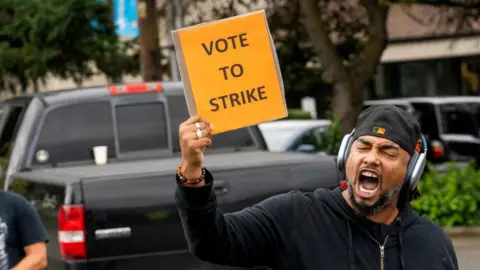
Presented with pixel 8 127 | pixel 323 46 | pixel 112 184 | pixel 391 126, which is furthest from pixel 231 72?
pixel 323 46

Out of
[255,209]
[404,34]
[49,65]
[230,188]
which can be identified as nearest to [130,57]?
[49,65]

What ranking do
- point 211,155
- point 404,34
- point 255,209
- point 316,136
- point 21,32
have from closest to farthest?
point 255,209, point 211,155, point 316,136, point 21,32, point 404,34

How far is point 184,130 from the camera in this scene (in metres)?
3.17

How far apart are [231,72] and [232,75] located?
0.04 feet

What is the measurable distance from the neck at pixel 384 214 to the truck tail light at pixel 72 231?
10.8ft

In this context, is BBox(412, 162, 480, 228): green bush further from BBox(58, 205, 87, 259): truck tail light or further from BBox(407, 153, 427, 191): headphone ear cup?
BBox(407, 153, 427, 191): headphone ear cup

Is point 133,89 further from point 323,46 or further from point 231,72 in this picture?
point 323,46

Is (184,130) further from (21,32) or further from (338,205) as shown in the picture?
(21,32)

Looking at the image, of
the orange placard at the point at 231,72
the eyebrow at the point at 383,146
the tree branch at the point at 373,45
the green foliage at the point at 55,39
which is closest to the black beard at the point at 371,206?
the eyebrow at the point at 383,146

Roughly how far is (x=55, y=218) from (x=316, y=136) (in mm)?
10022

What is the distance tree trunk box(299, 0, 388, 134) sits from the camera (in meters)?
16.3

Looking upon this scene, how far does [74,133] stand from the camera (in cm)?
859

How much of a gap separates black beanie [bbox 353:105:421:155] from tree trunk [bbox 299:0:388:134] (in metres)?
12.8

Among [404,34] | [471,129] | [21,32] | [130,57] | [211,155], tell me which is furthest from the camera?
[404,34]
